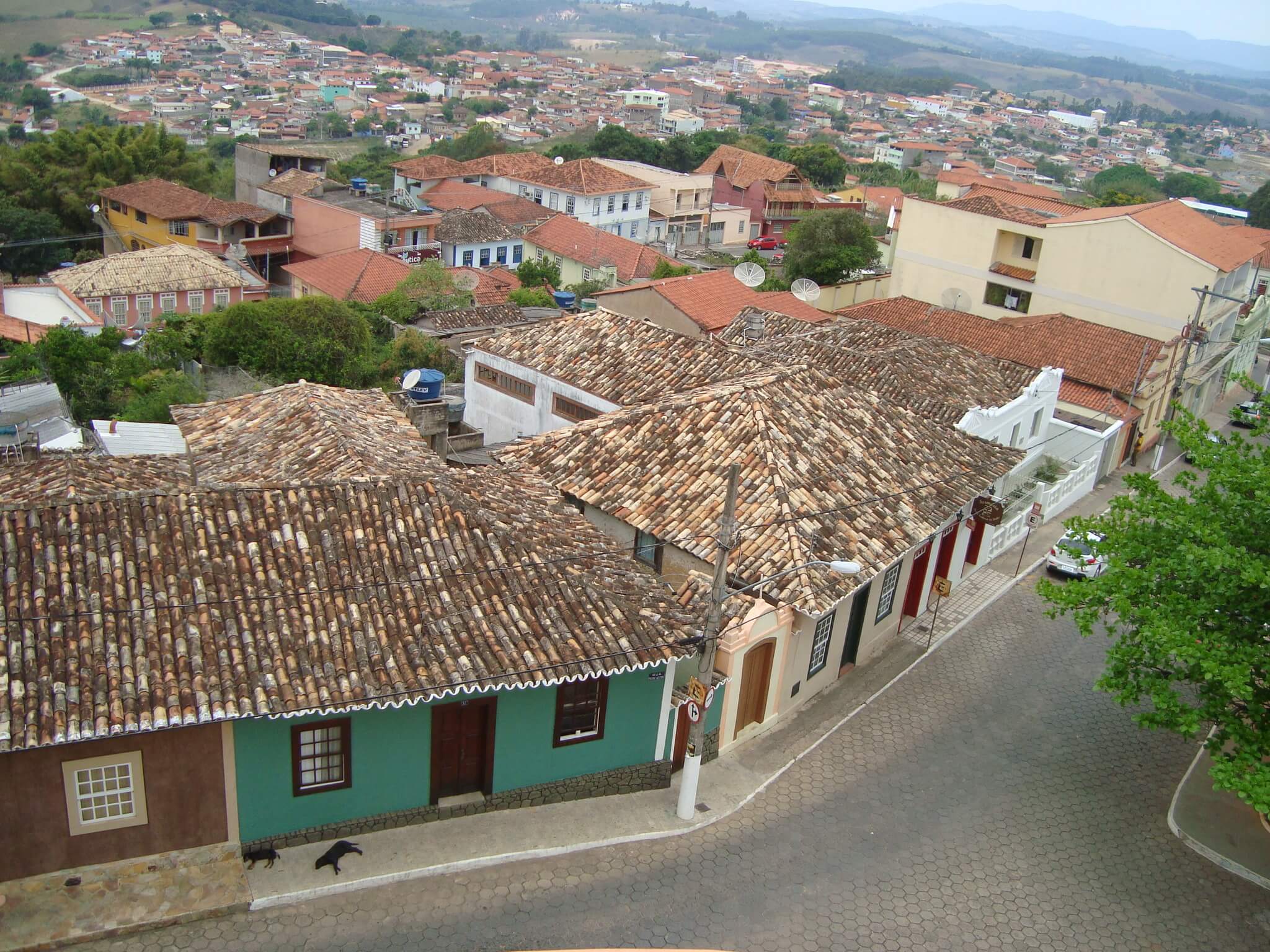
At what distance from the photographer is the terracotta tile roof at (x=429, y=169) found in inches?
3302

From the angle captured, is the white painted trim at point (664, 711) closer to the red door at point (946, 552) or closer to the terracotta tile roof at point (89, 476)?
the terracotta tile roof at point (89, 476)

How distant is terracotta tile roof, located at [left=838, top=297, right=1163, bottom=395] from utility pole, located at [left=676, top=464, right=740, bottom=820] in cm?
2424

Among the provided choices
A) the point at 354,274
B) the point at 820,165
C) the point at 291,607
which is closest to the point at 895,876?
the point at 291,607

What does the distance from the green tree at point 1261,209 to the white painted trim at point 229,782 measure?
108 m

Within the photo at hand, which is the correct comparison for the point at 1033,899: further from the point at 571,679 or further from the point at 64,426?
the point at 64,426

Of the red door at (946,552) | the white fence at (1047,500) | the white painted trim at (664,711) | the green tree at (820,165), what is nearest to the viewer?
the white painted trim at (664,711)

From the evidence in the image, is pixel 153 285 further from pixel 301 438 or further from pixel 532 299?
pixel 301 438

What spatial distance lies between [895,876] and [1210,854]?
5.26 m

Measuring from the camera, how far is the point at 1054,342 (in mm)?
37188

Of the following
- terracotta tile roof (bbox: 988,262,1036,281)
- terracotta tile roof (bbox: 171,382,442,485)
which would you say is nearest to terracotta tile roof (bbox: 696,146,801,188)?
terracotta tile roof (bbox: 988,262,1036,281)

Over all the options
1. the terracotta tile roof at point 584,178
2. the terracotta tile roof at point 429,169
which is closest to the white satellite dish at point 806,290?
the terracotta tile roof at point 584,178

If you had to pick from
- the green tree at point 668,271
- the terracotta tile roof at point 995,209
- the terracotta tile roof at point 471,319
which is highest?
the terracotta tile roof at point 995,209

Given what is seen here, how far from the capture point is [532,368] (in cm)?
2648

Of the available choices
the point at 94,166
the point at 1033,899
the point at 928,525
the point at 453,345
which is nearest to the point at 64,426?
the point at 453,345
